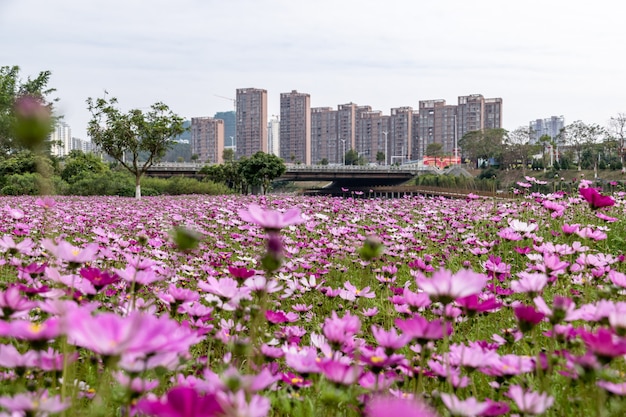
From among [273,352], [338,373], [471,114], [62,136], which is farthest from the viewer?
[471,114]

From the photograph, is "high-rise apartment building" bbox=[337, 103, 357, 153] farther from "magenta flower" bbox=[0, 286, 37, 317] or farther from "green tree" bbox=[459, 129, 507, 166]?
"magenta flower" bbox=[0, 286, 37, 317]

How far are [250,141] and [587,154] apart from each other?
62018 mm

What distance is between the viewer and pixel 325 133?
361 feet

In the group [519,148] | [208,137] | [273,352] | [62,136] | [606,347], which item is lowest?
[273,352]

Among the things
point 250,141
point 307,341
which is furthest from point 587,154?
point 250,141

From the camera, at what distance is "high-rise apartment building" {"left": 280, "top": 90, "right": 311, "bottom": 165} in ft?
344

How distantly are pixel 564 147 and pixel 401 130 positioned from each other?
52.3m

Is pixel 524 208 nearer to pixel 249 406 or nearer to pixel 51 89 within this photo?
pixel 249 406

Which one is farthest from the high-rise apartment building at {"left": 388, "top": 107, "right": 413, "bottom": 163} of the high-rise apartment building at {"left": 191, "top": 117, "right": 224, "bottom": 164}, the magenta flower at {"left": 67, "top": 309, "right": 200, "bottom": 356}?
the magenta flower at {"left": 67, "top": 309, "right": 200, "bottom": 356}

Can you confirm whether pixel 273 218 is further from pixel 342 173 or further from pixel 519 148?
pixel 519 148

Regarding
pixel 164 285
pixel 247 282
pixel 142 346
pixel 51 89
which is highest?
pixel 51 89

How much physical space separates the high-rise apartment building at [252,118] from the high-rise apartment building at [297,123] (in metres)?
5.41

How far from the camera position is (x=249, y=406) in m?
0.69

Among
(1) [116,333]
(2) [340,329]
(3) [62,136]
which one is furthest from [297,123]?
(1) [116,333]
